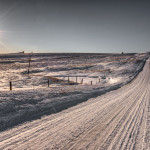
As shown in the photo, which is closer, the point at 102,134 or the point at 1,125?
the point at 102,134

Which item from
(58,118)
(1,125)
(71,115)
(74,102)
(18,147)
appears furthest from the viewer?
(74,102)

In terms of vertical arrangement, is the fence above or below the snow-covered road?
below

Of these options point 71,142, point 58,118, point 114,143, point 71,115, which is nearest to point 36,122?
point 58,118

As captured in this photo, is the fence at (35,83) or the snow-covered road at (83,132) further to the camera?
the fence at (35,83)

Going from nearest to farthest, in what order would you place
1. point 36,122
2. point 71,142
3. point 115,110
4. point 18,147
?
Answer: point 18,147 → point 71,142 → point 36,122 → point 115,110

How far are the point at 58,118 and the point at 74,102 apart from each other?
329 cm

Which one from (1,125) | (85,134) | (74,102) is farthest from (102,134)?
(74,102)

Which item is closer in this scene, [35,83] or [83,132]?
[83,132]

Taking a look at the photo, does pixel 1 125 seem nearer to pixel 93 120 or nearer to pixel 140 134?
pixel 93 120

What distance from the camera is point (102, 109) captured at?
334 inches

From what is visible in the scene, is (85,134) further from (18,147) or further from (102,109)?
(102,109)

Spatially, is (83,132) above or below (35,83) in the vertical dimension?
above

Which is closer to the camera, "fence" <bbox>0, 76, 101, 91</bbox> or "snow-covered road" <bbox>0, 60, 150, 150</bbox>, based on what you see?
"snow-covered road" <bbox>0, 60, 150, 150</bbox>

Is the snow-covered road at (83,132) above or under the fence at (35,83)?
above
